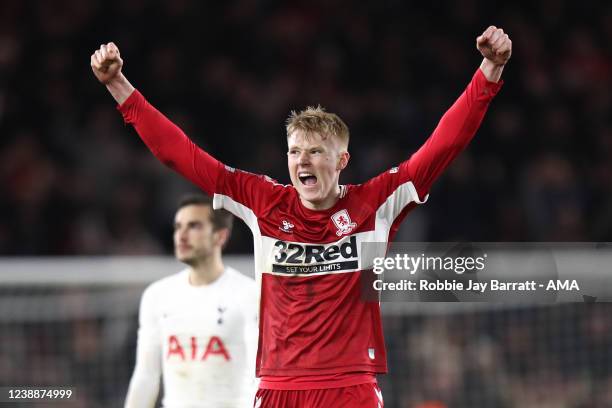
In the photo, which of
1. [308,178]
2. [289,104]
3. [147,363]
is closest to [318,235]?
[308,178]

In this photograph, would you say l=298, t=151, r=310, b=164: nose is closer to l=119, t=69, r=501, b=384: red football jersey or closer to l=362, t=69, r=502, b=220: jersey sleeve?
l=119, t=69, r=501, b=384: red football jersey

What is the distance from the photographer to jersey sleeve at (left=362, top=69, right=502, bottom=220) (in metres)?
4.68

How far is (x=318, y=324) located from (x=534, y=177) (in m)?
6.63

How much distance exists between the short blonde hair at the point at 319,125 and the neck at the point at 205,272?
86.4 inches

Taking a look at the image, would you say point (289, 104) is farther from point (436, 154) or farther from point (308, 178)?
point (436, 154)

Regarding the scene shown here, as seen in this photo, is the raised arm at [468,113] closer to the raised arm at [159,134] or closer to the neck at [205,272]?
the raised arm at [159,134]

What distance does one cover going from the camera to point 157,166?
10.7m

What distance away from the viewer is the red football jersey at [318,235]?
15.6 feet

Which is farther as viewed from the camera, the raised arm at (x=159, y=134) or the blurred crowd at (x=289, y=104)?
the blurred crowd at (x=289, y=104)

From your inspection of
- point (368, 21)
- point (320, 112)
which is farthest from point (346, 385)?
point (368, 21)

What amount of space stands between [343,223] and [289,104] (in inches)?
268

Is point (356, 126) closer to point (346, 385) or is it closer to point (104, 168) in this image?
point (104, 168)

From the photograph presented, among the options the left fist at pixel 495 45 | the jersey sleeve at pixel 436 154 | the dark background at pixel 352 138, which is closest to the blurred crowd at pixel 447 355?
the dark background at pixel 352 138

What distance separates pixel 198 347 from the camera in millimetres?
6684
